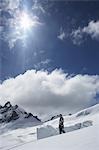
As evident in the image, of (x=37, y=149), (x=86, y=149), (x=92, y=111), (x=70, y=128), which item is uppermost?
(x=92, y=111)

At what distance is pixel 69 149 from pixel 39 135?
18665mm

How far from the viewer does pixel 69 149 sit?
11773 mm

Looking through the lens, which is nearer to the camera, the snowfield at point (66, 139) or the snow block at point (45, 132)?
the snowfield at point (66, 139)

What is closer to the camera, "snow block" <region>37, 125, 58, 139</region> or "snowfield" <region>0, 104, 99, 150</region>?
"snowfield" <region>0, 104, 99, 150</region>

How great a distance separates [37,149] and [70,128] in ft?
67.0

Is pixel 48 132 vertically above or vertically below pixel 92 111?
below

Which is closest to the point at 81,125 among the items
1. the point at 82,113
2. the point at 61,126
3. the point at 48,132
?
the point at 48,132

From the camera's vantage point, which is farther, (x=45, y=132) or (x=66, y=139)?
(x=45, y=132)

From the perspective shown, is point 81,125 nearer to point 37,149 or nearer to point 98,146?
point 37,149

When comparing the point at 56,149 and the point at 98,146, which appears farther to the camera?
the point at 56,149

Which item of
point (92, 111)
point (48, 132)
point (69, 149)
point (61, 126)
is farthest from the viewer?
point (92, 111)

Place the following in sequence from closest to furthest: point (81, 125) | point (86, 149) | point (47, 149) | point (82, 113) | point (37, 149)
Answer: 1. point (86, 149)
2. point (47, 149)
3. point (37, 149)
4. point (81, 125)
5. point (82, 113)

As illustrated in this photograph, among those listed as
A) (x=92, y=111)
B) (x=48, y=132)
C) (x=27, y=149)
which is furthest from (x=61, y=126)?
(x=92, y=111)

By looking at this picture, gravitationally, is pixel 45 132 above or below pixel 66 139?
above
